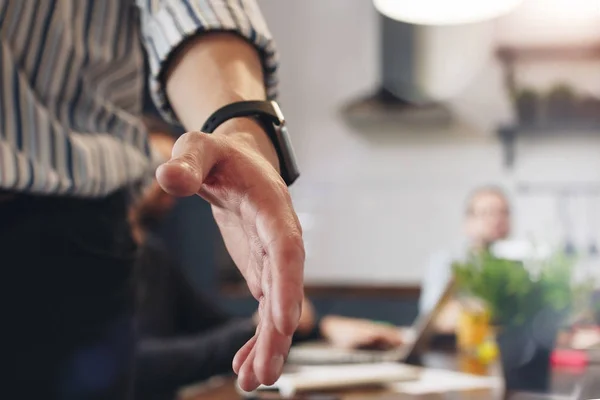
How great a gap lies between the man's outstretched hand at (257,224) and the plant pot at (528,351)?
0.75m

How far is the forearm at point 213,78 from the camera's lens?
1.79ft

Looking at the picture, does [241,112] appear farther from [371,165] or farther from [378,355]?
[371,165]

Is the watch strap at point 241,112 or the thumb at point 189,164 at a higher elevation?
the thumb at point 189,164

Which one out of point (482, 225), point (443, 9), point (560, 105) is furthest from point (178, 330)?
point (560, 105)

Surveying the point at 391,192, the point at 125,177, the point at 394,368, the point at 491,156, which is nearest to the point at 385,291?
the point at 391,192

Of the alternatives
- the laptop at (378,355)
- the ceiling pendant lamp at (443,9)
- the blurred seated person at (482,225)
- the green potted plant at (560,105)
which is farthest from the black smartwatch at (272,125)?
the green potted plant at (560,105)

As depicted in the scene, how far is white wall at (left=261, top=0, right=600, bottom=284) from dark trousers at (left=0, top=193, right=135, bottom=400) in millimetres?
3485

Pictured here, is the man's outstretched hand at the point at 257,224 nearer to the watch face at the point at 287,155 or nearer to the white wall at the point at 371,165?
the watch face at the point at 287,155

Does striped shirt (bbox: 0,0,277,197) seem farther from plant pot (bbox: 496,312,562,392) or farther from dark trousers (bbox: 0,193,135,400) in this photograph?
plant pot (bbox: 496,312,562,392)

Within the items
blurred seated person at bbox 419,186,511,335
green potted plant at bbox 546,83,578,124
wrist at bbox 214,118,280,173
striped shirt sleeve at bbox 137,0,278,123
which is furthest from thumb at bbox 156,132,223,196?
green potted plant at bbox 546,83,578,124

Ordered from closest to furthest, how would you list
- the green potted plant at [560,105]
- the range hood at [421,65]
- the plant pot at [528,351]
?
the plant pot at [528,351] < the green potted plant at [560,105] < the range hood at [421,65]

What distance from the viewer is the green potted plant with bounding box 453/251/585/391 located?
1082 mm

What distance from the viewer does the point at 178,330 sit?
2.69 meters

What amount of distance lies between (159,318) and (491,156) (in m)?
2.43
